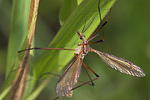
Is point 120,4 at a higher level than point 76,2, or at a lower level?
higher

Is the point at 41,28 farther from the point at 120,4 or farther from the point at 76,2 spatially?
the point at 76,2

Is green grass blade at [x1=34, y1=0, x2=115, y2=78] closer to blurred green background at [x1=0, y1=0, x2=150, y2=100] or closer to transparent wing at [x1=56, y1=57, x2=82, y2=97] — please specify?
transparent wing at [x1=56, y1=57, x2=82, y2=97]

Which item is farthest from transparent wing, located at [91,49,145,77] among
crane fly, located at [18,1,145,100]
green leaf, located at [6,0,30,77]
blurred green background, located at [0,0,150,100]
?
blurred green background, located at [0,0,150,100]

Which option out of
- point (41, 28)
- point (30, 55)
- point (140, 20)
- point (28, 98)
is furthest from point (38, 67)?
point (140, 20)

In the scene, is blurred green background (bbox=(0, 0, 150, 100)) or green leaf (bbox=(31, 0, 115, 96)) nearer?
green leaf (bbox=(31, 0, 115, 96))

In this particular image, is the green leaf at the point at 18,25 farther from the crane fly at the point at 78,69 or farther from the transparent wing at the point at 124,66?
the transparent wing at the point at 124,66

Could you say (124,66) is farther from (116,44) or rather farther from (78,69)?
(116,44)
